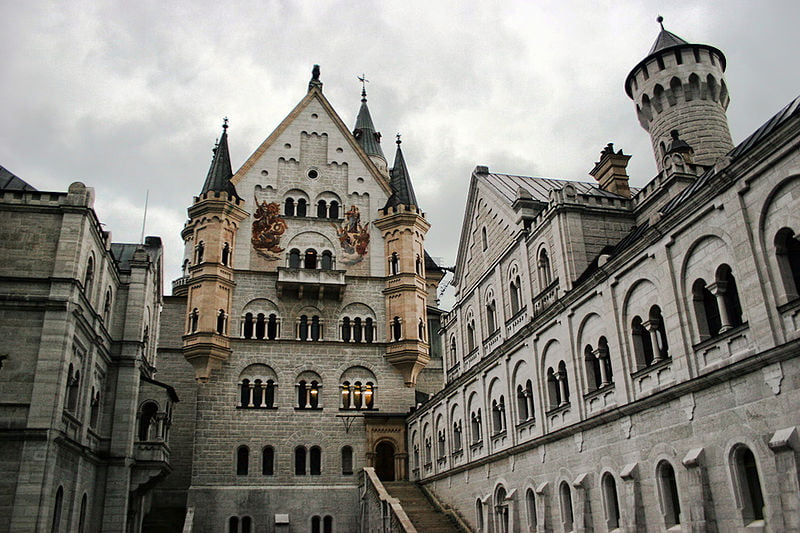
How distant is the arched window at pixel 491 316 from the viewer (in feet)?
116

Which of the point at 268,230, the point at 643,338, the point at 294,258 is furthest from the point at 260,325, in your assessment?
the point at 643,338

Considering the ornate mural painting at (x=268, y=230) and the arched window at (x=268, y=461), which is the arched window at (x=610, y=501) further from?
the ornate mural painting at (x=268, y=230)

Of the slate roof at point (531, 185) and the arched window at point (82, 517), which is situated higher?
the slate roof at point (531, 185)

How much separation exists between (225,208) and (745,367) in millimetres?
38976

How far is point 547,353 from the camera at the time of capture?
27562mm

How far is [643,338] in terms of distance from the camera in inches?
848

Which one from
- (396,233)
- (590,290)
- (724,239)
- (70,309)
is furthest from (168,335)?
(724,239)

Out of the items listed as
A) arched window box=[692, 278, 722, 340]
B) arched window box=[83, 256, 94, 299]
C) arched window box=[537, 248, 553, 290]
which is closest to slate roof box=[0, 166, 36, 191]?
arched window box=[83, 256, 94, 299]

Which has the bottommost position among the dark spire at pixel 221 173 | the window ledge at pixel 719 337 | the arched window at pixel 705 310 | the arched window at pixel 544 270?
the window ledge at pixel 719 337

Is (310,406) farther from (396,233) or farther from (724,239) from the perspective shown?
(724,239)

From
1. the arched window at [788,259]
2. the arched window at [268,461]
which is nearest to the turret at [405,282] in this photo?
the arched window at [268,461]

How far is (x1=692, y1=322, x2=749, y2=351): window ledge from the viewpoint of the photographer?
16.5 meters

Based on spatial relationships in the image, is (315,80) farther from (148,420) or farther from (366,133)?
(148,420)

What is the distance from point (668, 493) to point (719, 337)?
479 cm
